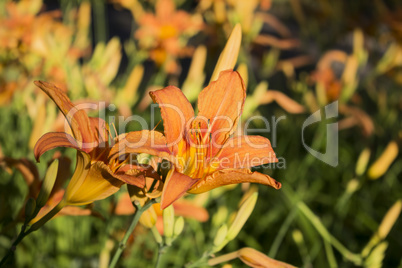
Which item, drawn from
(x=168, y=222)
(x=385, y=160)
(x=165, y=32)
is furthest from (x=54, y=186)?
(x=165, y=32)

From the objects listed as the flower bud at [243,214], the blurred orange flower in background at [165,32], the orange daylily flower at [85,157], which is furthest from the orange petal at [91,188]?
the blurred orange flower in background at [165,32]

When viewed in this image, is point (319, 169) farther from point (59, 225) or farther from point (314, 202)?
point (59, 225)

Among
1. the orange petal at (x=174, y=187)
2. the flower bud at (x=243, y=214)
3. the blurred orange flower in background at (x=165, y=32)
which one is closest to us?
the orange petal at (x=174, y=187)

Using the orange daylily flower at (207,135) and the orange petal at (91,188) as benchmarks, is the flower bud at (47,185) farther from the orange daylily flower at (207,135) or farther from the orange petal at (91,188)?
the orange daylily flower at (207,135)

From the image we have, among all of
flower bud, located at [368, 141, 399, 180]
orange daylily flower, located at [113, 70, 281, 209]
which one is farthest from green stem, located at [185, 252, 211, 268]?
flower bud, located at [368, 141, 399, 180]

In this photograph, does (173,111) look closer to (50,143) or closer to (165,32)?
(50,143)

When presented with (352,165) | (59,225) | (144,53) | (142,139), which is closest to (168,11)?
(144,53)

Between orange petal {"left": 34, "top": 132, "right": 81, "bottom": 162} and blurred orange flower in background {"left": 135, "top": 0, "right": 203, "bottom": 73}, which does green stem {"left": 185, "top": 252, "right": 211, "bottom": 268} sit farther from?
blurred orange flower in background {"left": 135, "top": 0, "right": 203, "bottom": 73}
